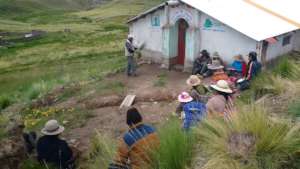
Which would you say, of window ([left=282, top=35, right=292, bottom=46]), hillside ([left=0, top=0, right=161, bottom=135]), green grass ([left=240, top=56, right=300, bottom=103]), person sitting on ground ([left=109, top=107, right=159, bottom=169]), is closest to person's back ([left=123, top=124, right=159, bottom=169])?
person sitting on ground ([left=109, top=107, right=159, bottom=169])

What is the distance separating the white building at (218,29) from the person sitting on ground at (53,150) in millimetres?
9319

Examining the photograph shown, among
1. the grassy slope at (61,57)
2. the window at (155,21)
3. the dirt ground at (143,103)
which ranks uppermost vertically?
the window at (155,21)

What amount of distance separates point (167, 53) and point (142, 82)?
2573mm

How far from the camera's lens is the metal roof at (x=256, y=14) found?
14.5 metres

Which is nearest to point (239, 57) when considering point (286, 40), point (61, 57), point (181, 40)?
point (286, 40)

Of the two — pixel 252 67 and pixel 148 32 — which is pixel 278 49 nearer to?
pixel 252 67

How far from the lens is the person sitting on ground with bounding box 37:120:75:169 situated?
6637mm

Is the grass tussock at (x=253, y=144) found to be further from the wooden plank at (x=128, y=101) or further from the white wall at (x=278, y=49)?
the white wall at (x=278, y=49)

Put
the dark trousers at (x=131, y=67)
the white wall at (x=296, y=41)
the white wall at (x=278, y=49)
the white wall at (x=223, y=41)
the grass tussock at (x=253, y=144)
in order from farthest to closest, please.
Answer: the white wall at (x=296, y=41), the dark trousers at (x=131, y=67), the white wall at (x=278, y=49), the white wall at (x=223, y=41), the grass tussock at (x=253, y=144)

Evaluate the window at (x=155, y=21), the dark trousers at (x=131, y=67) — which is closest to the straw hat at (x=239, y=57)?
the dark trousers at (x=131, y=67)

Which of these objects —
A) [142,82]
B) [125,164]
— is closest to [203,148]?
[125,164]

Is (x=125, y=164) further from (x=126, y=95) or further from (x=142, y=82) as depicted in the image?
(x=142, y=82)

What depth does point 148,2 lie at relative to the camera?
3716 inches

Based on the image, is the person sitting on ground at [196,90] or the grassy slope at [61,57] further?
the grassy slope at [61,57]
